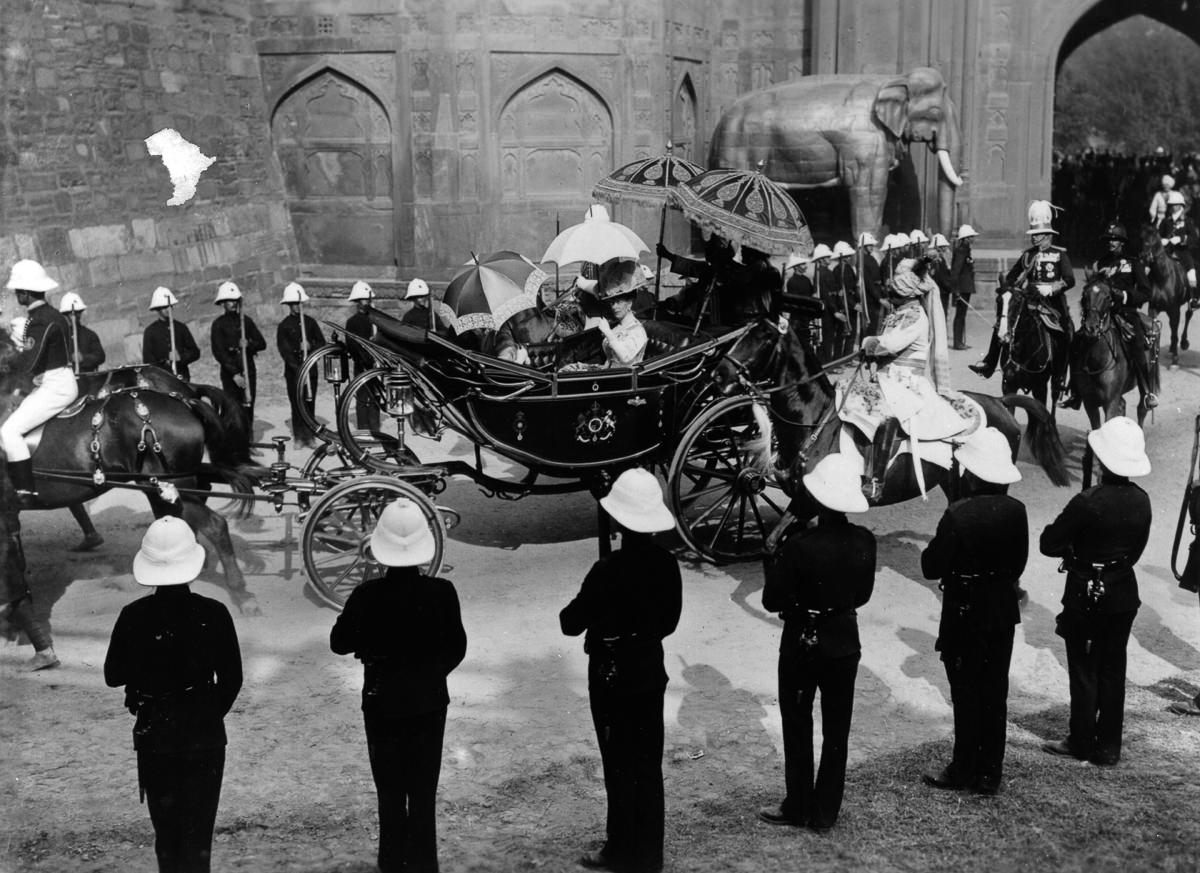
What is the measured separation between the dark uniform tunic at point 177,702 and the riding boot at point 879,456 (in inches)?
213

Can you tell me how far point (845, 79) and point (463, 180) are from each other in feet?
21.0

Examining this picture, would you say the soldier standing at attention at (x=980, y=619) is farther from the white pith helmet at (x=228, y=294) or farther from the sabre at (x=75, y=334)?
the white pith helmet at (x=228, y=294)

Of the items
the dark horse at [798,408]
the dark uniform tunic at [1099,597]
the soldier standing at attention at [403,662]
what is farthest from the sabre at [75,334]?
the dark uniform tunic at [1099,597]

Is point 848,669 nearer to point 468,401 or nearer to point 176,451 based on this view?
point 468,401

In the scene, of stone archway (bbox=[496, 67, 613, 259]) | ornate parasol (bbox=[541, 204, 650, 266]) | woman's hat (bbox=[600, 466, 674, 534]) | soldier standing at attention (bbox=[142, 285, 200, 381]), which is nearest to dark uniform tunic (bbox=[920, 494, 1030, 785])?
woman's hat (bbox=[600, 466, 674, 534])

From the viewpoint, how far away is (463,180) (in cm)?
2148

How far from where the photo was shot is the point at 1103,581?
24.3 ft

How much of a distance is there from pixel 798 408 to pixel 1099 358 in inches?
167

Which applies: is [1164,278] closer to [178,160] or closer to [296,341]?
[296,341]

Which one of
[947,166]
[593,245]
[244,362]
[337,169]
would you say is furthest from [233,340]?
[947,166]

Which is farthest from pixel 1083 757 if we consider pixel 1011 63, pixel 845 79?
pixel 1011 63

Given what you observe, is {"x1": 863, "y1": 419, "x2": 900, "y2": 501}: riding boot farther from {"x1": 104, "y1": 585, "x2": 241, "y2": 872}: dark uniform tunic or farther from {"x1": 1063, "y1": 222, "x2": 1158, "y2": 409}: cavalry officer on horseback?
{"x1": 104, "y1": 585, "x2": 241, "y2": 872}: dark uniform tunic

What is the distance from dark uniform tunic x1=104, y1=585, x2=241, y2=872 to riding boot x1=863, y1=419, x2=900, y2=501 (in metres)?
5.42

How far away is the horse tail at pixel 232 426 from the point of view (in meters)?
10.4
